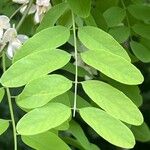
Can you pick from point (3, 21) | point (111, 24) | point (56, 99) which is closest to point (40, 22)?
point (3, 21)

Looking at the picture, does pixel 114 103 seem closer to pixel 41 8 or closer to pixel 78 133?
pixel 78 133

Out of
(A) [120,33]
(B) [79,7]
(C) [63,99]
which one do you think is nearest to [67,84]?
(C) [63,99]

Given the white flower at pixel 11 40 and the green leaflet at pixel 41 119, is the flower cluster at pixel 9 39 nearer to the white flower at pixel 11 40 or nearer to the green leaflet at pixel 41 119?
the white flower at pixel 11 40

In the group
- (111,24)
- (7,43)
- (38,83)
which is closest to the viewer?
(38,83)

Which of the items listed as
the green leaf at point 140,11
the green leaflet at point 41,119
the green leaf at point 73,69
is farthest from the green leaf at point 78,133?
the green leaf at point 140,11

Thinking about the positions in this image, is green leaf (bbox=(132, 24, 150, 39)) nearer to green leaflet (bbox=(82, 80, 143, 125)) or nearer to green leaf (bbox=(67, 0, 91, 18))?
green leaf (bbox=(67, 0, 91, 18))

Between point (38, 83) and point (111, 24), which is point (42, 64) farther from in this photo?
point (111, 24)
